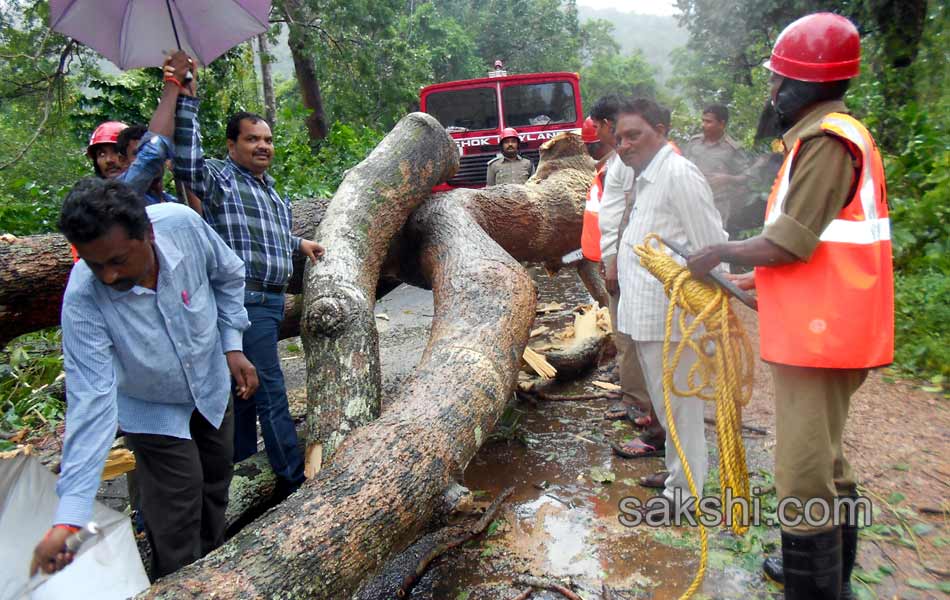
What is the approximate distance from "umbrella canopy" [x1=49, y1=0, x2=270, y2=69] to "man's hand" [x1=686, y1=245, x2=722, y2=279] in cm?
246

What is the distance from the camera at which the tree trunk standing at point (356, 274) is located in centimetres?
277

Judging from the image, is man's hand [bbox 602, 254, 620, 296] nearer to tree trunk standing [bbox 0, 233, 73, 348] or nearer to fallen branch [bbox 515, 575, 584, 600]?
fallen branch [bbox 515, 575, 584, 600]

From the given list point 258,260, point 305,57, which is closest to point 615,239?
point 258,260

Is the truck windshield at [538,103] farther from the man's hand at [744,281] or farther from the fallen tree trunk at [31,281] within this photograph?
the man's hand at [744,281]

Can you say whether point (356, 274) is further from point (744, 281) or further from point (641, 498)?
point (744, 281)

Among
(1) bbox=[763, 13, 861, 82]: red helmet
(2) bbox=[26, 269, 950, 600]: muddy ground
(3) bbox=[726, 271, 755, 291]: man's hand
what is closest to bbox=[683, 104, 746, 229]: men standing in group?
(2) bbox=[26, 269, 950, 600]: muddy ground

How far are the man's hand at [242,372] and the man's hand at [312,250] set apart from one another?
108cm

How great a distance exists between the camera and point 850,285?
1804mm

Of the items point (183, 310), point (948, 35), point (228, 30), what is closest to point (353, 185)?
point (228, 30)

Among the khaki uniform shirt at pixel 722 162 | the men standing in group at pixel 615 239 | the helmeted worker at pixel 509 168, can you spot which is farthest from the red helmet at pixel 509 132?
the men standing in group at pixel 615 239

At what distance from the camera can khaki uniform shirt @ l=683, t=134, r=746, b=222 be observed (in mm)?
5668

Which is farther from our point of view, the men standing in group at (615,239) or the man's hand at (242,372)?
the men standing in group at (615,239)

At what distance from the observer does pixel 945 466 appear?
124 inches

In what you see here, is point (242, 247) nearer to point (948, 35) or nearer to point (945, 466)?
point (945, 466)
